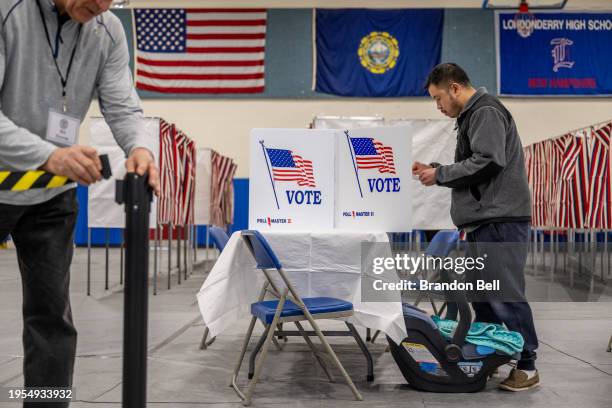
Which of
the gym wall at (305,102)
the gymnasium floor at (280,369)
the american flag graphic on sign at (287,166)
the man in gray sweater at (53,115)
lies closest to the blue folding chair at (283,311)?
the gymnasium floor at (280,369)

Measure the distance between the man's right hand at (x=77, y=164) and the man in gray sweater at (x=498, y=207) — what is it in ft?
7.05

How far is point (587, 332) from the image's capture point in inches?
196

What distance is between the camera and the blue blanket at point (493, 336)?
10.1ft

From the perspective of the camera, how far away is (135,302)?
1509mm

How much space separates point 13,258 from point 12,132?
38.1 feet

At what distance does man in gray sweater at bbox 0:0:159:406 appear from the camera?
5.61ft

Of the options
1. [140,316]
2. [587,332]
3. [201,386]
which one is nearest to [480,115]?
[201,386]

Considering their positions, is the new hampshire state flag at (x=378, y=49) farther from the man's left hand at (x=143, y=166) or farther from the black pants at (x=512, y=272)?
the man's left hand at (x=143, y=166)

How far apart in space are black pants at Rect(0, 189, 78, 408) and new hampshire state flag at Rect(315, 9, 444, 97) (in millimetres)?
12853

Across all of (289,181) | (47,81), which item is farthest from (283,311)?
(47,81)

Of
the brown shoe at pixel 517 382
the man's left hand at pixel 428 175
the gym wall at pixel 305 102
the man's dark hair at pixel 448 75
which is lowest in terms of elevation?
the brown shoe at pixel 517 382

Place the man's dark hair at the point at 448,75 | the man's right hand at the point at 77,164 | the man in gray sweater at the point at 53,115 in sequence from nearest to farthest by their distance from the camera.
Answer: the man's right hand at the point at 77,164 → the man in gray sweater at the point at 53,115 → the man's dark hair at the point at 448,75

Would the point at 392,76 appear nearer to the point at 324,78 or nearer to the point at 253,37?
the point at 324,78

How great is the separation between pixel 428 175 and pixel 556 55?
472 inches
